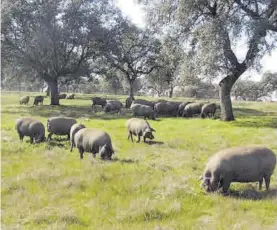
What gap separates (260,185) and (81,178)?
5314mm

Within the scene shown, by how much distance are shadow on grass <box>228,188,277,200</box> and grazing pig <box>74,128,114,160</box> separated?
5.42 m

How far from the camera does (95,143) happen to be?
14.9m

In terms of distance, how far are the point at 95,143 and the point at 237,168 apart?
6.01 metres

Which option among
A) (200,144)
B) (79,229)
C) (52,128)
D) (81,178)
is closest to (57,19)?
(52,128)

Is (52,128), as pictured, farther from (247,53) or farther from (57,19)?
(57,19)

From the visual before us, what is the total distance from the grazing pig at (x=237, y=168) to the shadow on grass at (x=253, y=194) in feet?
0.91

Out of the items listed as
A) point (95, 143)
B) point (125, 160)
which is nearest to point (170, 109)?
point (125, 160)

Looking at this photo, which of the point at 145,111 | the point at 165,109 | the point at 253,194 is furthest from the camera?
the point at 165,109

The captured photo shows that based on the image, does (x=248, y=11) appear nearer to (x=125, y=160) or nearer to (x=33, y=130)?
(x=125, y=160)

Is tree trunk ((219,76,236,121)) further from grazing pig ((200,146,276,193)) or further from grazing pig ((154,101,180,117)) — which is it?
grazing pig ((200,146,276,193))

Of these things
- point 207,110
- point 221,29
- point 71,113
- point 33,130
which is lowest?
point 71,113

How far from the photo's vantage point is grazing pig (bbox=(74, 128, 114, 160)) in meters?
14.7

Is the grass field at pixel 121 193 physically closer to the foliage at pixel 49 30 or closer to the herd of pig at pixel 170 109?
the herd of pig at pixel 170 109

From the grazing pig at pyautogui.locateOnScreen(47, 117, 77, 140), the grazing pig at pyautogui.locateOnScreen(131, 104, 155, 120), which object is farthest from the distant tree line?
the grazing pig at pyautogui.locateOnScreen(47, 117, 77, 140)
